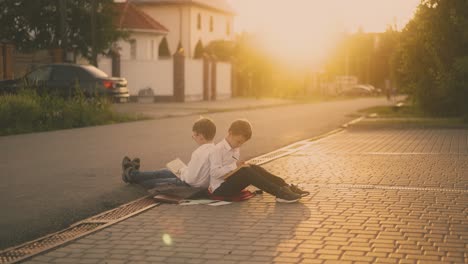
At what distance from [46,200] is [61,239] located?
209 centimetres

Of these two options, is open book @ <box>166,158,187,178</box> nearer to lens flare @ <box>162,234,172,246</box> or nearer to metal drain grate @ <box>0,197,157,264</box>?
metal drain grate @ <box>0,197,157,264</box>

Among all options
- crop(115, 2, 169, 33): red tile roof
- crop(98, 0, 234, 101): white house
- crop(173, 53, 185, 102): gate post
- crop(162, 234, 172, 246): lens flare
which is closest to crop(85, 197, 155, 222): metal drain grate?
crop(162, 234, 172, 246): lens flare

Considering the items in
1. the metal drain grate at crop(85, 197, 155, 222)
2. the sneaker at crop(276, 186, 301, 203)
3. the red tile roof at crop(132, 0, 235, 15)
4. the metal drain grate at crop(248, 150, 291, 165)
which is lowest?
the metal drain grate at crop(248, 150, 291, 165)

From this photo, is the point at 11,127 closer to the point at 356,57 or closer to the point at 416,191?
the point at 416,191

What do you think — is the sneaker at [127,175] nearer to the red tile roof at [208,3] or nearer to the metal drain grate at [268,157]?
the metal drain grate at [268,157]

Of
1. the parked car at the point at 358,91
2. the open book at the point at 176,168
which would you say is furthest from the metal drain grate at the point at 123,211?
the parked car at the point at 358,91

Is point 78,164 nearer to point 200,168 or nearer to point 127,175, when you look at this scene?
point 127,175

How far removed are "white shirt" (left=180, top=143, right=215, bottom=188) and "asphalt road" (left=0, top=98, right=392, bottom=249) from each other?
0.82 metres

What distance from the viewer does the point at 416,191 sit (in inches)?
362

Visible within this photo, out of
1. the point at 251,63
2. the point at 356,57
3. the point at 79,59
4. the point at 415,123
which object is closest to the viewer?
the point at 415,123

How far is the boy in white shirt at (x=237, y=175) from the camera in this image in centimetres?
827

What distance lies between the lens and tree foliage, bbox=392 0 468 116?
24.0 metres

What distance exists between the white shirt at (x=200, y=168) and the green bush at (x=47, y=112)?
11.8m

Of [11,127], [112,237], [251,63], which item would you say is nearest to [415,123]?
[11,127]
